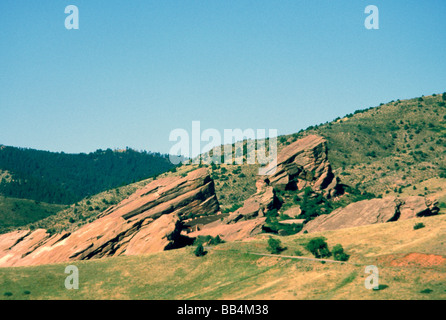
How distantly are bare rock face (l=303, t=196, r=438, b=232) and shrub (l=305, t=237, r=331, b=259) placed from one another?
44.7 ft

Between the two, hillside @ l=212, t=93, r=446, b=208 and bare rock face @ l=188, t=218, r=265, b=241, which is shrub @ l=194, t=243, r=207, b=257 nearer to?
bare rock face @ l=188, t=218, r=265, b=241

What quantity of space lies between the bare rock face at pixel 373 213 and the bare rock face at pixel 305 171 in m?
15.8

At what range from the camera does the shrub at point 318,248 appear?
77.8 metres

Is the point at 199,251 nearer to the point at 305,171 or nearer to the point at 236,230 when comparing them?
the point at 236,230

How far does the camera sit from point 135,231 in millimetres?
95625

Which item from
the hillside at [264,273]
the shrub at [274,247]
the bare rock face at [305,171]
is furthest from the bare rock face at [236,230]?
the bare rock face at [305,171]

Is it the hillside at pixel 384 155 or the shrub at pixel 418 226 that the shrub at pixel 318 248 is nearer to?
the shrub at pixel 418 226

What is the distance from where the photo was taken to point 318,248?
7888 cm

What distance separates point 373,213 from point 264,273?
29.6 meters

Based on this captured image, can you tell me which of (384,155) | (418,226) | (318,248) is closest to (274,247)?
(318,248)

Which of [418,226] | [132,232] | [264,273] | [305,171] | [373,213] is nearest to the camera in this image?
[264,273]

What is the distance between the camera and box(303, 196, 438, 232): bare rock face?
92.4m

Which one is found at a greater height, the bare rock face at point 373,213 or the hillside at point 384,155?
the hillside at point 384,155
